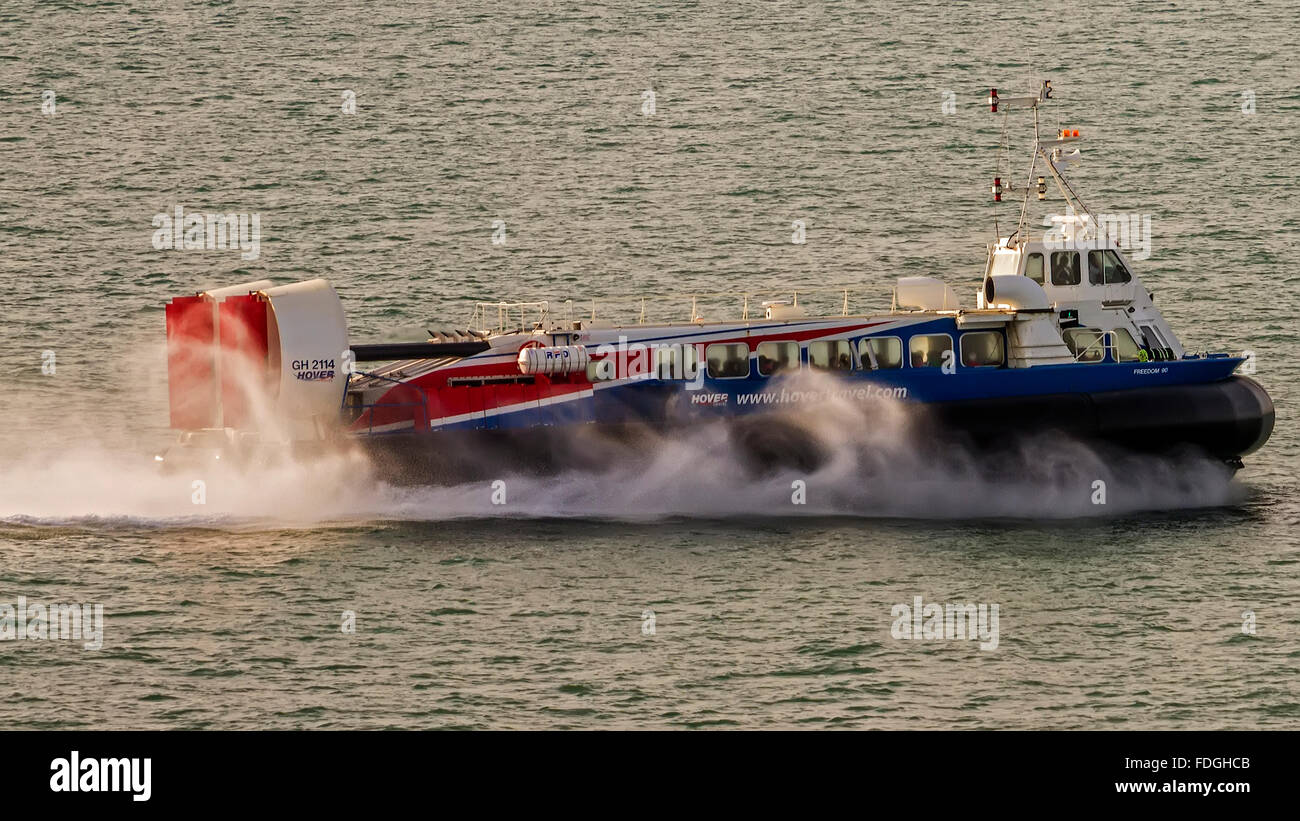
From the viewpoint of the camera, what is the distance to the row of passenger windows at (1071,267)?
27266 millimetres

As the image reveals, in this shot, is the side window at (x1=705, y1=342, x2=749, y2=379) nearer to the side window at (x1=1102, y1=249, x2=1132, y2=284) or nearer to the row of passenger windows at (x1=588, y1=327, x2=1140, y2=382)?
the row of passenger windows at (x1=588, y1=327, x2=1140, y2=382)

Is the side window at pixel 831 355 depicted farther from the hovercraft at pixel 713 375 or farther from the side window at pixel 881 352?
the side window at pixel 881 352

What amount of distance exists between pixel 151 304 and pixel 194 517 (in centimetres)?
2012

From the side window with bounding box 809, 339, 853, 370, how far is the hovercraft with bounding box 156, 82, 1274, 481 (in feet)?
0.11

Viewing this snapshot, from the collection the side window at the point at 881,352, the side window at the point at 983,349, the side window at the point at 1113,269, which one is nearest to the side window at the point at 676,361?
the side window at the point at 881,352

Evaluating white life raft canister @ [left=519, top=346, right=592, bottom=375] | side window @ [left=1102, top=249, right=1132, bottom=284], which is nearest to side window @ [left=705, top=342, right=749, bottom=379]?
white life raft canister @ [left=519, top=346, right=592, bottom=375]

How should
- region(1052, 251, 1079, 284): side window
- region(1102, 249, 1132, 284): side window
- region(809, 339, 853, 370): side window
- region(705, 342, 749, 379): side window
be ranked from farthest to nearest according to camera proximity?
region(1102, 249, 1132, 284): side window
region(1052, 251, 1079, 284): side window
region(809, 339, 853, 370): side window
region(705, 342, 749, 379): side window

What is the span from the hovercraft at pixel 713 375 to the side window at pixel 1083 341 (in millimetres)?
24

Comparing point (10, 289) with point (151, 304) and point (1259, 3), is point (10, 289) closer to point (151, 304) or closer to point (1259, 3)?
point (151, 304)

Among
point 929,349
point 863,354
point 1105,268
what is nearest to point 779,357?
point 863,354

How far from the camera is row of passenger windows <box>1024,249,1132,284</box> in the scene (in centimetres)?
2727

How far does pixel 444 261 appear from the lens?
46.4 metres

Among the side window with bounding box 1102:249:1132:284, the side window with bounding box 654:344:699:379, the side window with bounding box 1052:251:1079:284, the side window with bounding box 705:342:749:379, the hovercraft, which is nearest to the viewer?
the hovercraft

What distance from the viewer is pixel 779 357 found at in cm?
2594
